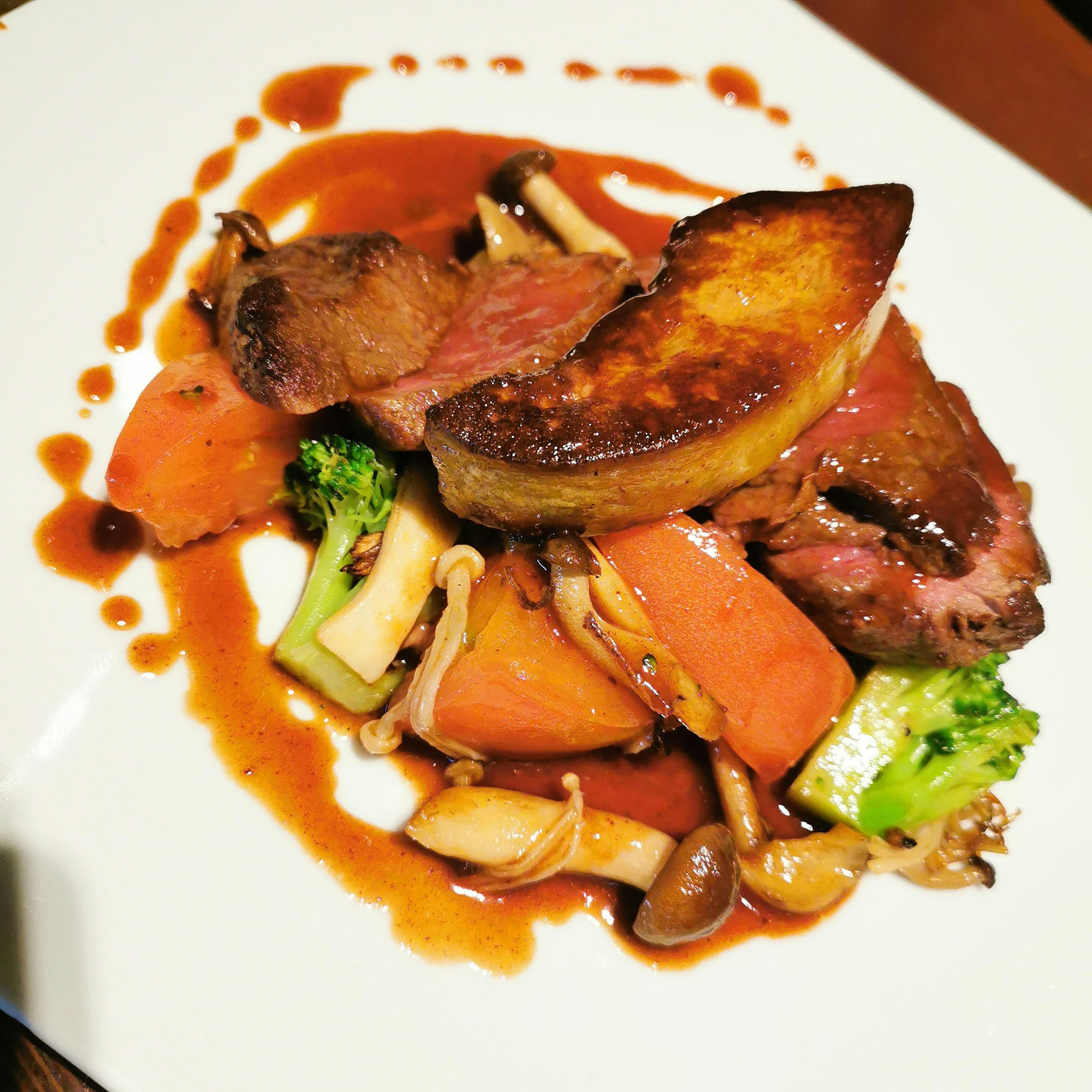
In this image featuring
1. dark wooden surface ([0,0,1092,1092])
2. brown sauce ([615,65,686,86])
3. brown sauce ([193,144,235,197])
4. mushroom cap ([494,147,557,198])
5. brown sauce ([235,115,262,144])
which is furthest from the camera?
dark wooden surface ([0,0,1092,1092])

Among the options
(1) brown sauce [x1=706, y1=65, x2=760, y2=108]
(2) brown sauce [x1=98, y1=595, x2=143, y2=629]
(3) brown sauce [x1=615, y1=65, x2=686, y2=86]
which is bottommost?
(2) brown sauce [x1=98, y1=595, x2=143, y2=629]

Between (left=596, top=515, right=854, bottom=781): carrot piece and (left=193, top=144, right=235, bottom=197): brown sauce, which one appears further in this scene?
(left=193, top=144, right=235, bottom=197): brown sauce

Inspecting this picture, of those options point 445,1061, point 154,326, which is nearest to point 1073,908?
point 445,1061

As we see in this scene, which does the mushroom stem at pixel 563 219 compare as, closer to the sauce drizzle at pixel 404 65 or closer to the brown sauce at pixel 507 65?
the brown sauce at pixel 507 65

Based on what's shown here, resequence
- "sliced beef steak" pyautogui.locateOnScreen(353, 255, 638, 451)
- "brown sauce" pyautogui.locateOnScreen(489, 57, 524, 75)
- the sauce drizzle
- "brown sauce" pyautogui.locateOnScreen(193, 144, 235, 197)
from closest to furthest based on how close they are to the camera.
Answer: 1. "sliced beef steak" pyautogui.locateOnScreen(353, 255, 638, 451)
2. "brown sauce" pyautogui.locateOnScreen(193, 144, 235, 197)
3. the sauce drizzle
4. "brown sauce" pyautogui.locateOnScreen(489, 57, 524, 75)

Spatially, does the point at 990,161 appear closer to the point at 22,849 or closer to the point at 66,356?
the point at 66,356

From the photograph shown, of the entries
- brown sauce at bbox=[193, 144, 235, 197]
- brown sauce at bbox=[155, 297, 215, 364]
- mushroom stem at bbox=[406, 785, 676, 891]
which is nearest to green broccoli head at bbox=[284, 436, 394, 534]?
brown sauce at bbox=[155, 297, 215, 364]

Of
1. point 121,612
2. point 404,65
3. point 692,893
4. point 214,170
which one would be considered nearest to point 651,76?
point 404,65

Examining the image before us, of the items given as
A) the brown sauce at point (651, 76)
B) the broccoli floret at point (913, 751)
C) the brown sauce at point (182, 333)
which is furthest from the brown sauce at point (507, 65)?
the broccoli floret at point (913, 751)

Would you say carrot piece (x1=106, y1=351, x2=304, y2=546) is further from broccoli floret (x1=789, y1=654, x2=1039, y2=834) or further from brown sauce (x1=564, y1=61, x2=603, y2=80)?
brown sauce (x1=564, y1=61, x2=603, y2=80)
